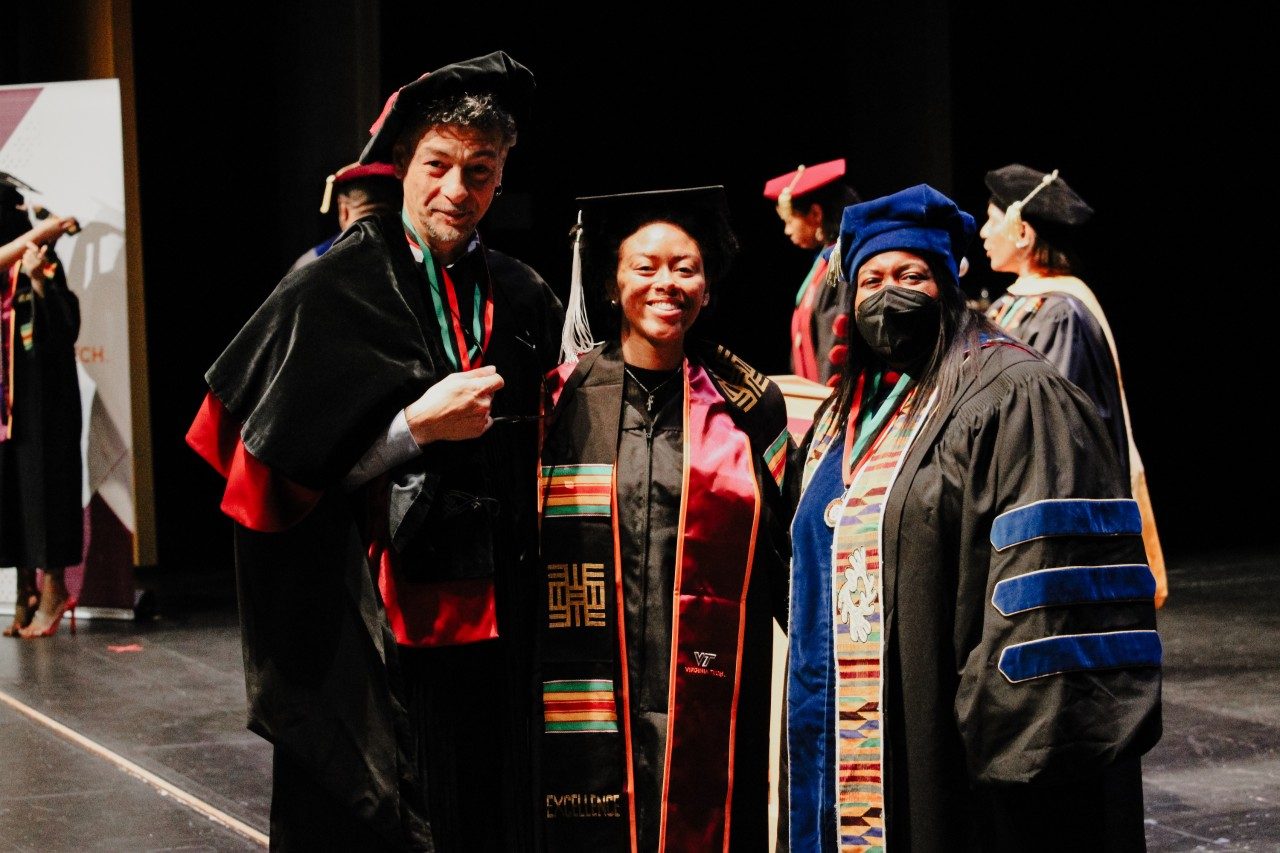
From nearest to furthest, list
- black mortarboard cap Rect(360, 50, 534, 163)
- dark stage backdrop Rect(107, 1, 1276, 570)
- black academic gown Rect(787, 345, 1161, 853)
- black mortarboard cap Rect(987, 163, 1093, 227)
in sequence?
1. black academic gown Rect(787, 345, 1161, 853)
2. black mortarboard cap Rect(360, 50, 534, 163)
3. black mortarboard cap Rect(987, 163, 1093, 227)
4. dark stage backdrop Rect(107, 1, 1276, 570)

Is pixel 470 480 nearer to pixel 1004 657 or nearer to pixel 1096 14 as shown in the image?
pixel 1004 657

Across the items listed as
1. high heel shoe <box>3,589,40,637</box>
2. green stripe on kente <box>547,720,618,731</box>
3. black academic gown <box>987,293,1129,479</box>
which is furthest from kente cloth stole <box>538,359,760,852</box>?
high heel shoe <box>3,589,40,637</box>

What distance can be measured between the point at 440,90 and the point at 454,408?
1.83 feet

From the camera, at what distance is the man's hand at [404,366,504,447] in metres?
2.47

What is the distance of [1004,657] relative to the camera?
7.30 feet

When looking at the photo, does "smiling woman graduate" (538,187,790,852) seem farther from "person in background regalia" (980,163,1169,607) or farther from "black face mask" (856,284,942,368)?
"person in background regalia" (980,163,1169,607)

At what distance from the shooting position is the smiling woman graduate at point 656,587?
8.87 ft

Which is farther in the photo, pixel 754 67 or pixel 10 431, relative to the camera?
pixel 754 67

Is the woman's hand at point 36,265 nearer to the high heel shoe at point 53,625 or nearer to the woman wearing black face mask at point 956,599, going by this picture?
the high heel shoe at point 53,625

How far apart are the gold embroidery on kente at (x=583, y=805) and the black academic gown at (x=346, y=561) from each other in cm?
13

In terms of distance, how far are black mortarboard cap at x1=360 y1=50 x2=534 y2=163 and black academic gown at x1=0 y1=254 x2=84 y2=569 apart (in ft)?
14.6

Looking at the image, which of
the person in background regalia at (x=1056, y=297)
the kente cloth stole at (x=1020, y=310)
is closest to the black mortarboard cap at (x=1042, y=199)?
the person in background regalia at (x=1056, y=297)

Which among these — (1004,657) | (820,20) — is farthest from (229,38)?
(1004,657)

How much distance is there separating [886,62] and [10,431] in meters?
5.18
